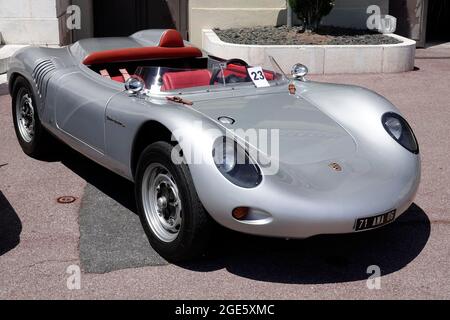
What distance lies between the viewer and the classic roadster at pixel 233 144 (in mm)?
3455

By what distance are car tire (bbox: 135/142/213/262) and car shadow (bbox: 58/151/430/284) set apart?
0.12 meters

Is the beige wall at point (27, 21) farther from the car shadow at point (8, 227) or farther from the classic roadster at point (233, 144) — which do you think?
the car shadow at point (8, 227)

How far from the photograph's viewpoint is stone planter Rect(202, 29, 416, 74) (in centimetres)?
966

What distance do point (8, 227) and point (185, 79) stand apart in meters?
1.54

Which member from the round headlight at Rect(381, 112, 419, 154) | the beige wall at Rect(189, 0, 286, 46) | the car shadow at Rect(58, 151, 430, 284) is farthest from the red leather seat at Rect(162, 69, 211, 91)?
the beige wall at Rect(189, 0, 286, 46)

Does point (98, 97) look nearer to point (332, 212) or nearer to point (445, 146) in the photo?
point (332, 212)

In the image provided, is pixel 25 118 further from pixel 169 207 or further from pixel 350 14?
pixel 350 14

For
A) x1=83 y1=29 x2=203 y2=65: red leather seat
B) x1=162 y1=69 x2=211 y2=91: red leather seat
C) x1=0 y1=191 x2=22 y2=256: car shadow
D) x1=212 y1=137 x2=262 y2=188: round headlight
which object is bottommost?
x1=0 y1=191 x2=22 y2=256: car shadow

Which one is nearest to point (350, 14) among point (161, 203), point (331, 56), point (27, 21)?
point (331, 56)

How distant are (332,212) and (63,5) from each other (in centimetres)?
900

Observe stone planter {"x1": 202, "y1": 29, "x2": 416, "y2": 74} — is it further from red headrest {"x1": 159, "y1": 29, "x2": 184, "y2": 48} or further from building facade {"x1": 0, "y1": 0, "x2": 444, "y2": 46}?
red headrest {"x1": 159, "y1": 29, "x2": 184, "y2": 48}

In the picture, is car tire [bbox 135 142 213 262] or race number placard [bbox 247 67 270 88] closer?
car tire [bbox 135 142 213 262]

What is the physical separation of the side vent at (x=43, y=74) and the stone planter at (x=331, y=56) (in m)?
4.72

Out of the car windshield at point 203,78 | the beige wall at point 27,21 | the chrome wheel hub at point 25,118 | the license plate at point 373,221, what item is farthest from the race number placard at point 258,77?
the beige wall at point 27,21
